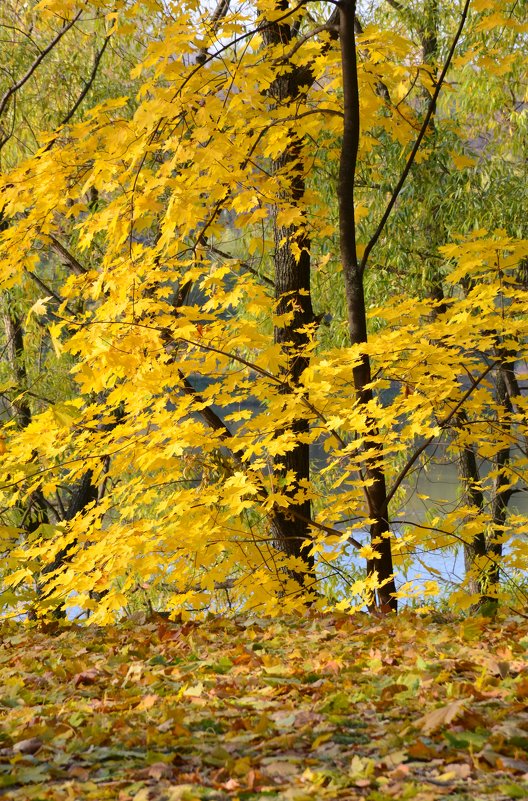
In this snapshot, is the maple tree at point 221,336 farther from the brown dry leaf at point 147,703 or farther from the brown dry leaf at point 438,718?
the brown dry leaf at point 438,718

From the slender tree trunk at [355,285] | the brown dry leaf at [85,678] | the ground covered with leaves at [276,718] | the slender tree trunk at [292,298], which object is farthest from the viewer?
the slender tree trunk at [292,298]

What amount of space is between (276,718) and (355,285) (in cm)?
282

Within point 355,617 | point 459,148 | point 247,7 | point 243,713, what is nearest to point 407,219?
point 459,148

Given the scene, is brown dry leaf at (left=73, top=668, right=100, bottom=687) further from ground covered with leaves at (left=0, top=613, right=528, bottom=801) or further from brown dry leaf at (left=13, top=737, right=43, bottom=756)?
brown dry leaf at (left=13, top=737, right=43, bottom=756)

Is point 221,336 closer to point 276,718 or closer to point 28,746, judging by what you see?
point 276,718

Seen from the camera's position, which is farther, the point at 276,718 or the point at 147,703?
the point at 147,703

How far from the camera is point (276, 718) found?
223cm

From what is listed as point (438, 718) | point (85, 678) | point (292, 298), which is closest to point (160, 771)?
point (438, 718)

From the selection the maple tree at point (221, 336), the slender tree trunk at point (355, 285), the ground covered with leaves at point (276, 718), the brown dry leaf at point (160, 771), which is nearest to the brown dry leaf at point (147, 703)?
the ground covered with leaves at point (276, 718)

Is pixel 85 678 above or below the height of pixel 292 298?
below

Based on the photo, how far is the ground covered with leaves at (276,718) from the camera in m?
1.78

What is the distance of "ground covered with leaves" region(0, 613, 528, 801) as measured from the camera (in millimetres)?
1782

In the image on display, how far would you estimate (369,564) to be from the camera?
4605 millimetres

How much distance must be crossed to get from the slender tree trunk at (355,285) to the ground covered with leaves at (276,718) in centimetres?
84
